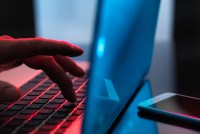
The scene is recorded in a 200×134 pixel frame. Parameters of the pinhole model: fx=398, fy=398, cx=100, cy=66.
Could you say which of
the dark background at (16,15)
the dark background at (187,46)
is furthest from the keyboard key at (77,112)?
the dark background at (16,15)

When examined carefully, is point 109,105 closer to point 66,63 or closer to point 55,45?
point 55,45

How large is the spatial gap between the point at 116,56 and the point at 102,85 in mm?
84

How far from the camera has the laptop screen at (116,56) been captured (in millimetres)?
484

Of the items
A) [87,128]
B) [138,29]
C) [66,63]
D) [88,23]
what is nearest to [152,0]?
[138,29]

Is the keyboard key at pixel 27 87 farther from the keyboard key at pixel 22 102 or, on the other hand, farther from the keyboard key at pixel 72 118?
the keyboard key at pixel 72 118

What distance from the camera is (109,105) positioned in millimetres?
584

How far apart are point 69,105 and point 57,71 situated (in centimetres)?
8

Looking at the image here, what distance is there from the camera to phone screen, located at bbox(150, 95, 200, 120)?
0.65 m

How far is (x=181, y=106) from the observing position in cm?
69

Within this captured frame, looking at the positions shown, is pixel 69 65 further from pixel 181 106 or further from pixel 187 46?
pixel 187 46

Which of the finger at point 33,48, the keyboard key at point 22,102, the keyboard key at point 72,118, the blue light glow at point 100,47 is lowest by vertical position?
the keyboard key at point 22,102

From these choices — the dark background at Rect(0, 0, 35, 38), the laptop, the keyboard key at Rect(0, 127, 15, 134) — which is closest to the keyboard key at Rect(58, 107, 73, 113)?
the laptop

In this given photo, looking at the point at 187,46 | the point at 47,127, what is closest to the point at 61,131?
the point at 47,127

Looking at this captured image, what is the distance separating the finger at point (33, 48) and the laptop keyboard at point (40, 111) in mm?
73
